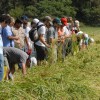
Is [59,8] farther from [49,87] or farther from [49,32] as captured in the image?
[49,87]

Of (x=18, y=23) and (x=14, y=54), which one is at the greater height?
(x=18, y=23)

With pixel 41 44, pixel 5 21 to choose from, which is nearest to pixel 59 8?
pixel 41 44

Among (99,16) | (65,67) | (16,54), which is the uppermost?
(16,54)

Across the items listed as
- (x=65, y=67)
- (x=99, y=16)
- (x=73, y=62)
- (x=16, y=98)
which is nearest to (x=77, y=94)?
(x=16, y=98)

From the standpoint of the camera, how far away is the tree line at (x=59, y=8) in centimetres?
6159

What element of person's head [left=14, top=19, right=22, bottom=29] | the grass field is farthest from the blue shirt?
the grass field

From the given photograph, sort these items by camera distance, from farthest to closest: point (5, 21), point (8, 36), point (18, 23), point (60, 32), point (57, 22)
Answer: point (60, 32), point (57, 22), point (18, 23), point (8, 36), point (5, 21)

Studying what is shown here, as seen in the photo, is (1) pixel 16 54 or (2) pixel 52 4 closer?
(1) pixel 16 54

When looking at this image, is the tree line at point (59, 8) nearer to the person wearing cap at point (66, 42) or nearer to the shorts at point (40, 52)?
the person wearing cap at point (66, 42)

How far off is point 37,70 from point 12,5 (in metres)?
55.9

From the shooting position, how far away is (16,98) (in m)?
6.60

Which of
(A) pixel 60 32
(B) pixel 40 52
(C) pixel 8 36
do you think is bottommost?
(B) pixel 40 52

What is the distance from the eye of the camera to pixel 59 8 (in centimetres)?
6456

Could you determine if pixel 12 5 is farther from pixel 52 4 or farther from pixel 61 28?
pixel 61 28
